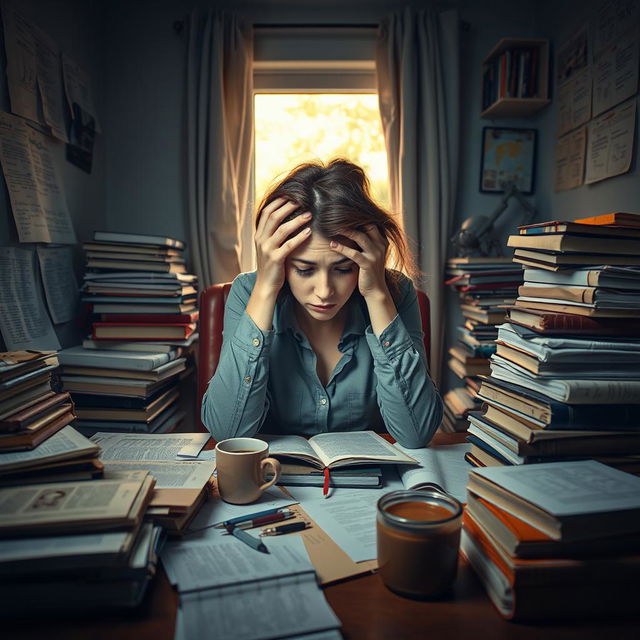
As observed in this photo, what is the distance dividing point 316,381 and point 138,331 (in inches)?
30.2

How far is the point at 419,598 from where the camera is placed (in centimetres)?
60

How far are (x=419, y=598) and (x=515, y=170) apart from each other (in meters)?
2.17

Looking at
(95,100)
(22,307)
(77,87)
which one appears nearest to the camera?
(22,307)

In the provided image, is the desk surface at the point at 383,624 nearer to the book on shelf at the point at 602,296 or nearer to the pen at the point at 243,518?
the pen at the point at 243,518

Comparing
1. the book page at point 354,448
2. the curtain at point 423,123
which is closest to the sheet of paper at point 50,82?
the curtain at point 423,123

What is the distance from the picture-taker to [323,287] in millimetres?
1206

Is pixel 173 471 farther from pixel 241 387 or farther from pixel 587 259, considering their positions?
pixel 587 259

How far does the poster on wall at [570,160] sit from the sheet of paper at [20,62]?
6.07ft

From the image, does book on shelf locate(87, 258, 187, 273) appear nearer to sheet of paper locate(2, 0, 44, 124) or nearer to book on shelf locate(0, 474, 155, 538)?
sheet of paper locate(2, 0, 44, 124)

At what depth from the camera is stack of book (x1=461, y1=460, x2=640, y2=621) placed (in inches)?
22.5

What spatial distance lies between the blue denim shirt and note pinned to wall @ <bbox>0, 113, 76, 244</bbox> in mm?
657

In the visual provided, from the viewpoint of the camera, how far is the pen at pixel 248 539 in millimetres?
680

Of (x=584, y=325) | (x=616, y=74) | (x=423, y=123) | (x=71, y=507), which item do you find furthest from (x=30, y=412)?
(x=423, y=123)

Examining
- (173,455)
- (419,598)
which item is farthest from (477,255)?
(419,598)
